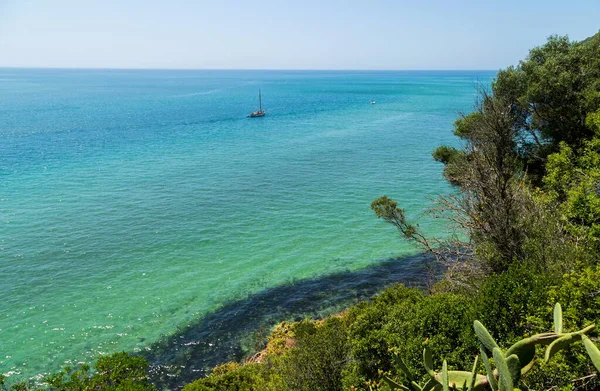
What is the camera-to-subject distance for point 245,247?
102ft

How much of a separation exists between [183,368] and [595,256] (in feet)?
60.2

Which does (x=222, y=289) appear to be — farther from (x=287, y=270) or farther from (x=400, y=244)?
(x=400, y=244)

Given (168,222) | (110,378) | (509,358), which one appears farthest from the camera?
(168,222)

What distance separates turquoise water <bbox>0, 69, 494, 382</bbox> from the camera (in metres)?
22.5

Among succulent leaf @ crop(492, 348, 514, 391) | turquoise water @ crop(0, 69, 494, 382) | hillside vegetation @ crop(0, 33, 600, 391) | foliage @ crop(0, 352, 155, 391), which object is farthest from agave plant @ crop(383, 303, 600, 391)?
turquoise water @ crop(0, 69, 494, 382)

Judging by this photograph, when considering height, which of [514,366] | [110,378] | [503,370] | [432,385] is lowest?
[110,378]

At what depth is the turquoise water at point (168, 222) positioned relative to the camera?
22.5 meters

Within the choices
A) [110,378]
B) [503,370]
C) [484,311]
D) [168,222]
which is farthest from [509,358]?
[168,222]

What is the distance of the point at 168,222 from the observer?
1377 inches

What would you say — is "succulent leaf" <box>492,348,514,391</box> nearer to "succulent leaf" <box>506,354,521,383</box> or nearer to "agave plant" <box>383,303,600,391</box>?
"agave plant" <box>383,303,600,391</box>

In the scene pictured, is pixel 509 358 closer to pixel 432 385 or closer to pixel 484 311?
pixel 432 385

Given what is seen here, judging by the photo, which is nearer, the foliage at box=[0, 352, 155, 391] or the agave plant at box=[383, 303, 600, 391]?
the agave plant at box=[383, 303, 600, 391]

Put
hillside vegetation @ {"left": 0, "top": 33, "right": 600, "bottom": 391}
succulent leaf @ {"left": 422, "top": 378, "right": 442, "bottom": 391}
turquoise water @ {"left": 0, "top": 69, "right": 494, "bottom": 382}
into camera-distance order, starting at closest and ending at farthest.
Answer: succulent leaf @ {"left": 422, "top": 378, "right": 442, "bottom": 391} → hillside vegetation @ {"left": 0, "top": 33, "right": 600, "bottom": 391} → turquoise water @ {"left": 0, "top": 69, "right": 494, "bottom": 382}

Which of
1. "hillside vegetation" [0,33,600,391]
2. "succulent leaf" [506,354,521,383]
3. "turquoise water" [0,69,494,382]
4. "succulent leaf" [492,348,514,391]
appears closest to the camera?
"succulent leaf" [492,348,514,391]
